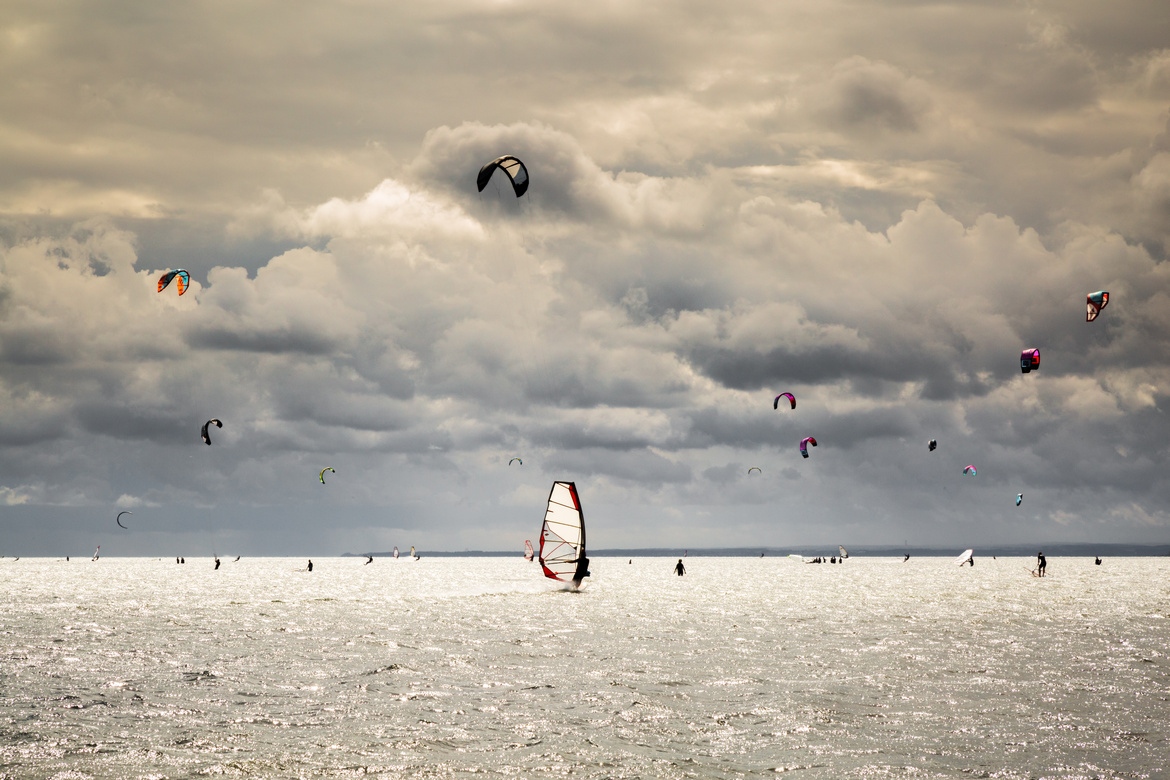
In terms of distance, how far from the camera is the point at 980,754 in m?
12.8

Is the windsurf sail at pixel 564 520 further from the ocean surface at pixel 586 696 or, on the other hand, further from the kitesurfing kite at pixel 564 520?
the ocean surface at pixel 586 696

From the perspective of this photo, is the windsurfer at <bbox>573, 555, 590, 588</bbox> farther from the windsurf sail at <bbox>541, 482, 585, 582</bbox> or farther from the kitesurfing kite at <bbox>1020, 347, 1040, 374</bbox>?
the kitesurfing kite at <bbox>1020, 347, 1040, 374</bbox>

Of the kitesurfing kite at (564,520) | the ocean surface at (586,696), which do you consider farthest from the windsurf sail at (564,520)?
A: the ocean surface at (586,696)

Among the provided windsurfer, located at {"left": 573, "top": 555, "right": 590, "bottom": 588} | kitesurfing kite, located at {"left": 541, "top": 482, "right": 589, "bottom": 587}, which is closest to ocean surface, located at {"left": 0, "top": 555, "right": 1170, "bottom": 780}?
kitesurfing kite, located at {"left": 541, "top": 482, "right": 589, "bottom": 587}

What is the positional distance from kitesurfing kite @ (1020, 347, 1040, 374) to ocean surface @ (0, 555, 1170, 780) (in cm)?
1270

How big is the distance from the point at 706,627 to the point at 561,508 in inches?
528

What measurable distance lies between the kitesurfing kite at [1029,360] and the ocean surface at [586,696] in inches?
500

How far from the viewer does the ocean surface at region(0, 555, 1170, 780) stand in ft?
40.9

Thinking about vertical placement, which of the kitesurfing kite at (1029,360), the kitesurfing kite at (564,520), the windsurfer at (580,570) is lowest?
the windsurfer at (580,570)

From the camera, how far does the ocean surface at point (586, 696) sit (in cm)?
1246

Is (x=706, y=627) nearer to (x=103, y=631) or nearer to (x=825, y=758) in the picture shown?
(x=825, y=758)

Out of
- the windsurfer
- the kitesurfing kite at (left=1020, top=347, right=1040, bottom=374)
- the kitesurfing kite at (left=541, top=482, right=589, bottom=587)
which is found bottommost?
the windsurfer

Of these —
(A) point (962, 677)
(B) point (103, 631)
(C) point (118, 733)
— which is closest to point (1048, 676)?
(A) point (962, 677)

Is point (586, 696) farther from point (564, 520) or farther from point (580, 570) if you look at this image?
point (580, 570)
